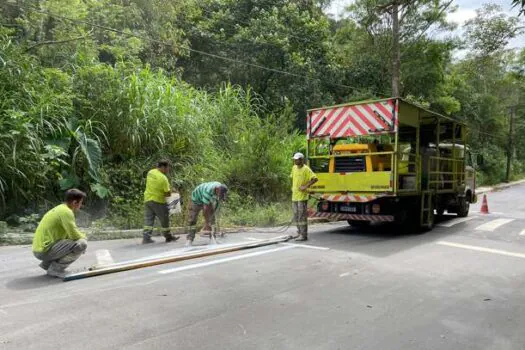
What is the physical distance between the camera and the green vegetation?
9.21 meters

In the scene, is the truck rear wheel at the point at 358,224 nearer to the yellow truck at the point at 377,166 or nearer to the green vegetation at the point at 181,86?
the yellow truck at the point at 377,166

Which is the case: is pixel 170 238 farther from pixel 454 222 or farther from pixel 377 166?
pixel 454 222

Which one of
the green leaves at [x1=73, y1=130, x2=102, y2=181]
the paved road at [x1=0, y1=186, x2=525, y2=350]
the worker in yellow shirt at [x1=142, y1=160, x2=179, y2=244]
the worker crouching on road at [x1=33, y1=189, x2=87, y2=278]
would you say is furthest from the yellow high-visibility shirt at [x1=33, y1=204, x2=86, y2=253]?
the green leaves at [x1=73, y1=130, x2=102, y2=181]

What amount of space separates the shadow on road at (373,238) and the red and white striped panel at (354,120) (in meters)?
2.21

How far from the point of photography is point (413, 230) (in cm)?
1048

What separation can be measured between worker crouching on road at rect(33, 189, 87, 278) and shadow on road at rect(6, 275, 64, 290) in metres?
0.11

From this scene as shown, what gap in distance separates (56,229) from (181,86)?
8357 mm

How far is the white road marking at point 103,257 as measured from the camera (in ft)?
21.3

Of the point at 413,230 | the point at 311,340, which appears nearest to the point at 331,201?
the point at 413,230

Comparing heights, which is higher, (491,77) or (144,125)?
(491,77)

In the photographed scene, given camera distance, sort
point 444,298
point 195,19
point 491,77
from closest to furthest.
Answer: point 444,298 → point 195,19 → point 491,77

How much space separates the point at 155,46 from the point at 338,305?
15.9 metres

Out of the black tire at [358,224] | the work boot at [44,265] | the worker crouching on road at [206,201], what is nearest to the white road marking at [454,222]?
the black tire at [358,224]

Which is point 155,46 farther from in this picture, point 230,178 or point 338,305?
point 338,305
